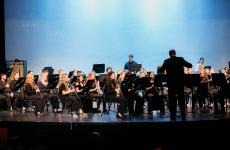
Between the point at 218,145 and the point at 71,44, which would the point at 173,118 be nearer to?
the point at 218,145

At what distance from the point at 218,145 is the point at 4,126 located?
5.33 metres

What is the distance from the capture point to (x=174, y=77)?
11.0 m

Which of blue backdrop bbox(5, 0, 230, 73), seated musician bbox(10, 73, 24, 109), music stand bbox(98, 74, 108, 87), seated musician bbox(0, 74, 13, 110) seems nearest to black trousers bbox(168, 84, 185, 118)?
music stand bbox(98, 74, 108, 87)

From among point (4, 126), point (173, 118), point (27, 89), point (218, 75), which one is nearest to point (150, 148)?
point (173, 118)

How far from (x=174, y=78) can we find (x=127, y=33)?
24.5 feet

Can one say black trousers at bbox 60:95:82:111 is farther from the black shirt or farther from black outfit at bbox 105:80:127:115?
the black shirt

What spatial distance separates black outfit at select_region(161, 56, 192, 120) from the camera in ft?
35.7

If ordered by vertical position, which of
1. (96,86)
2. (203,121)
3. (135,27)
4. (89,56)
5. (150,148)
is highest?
(135,27)

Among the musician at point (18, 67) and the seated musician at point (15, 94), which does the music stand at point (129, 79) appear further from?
the musician at point (18, 67)

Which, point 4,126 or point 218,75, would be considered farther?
point 218,75

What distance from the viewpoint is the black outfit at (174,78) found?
35.7 ft

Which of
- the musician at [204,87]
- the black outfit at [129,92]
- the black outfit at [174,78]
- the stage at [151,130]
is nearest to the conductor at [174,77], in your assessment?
the black outfit at [174,78]

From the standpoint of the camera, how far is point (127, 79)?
39.3 feet

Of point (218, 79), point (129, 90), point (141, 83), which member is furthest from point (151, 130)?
point (218, 79)
